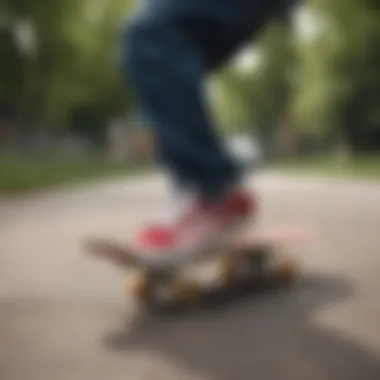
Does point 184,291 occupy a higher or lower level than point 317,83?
lower

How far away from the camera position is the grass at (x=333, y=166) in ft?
1.60

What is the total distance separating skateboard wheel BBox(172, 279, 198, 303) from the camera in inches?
20.1

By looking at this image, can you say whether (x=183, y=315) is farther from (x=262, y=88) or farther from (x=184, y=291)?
(x=262, y=88)

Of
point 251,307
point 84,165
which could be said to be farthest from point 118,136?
point 251,307

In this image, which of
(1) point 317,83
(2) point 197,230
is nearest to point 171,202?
(2) point 197,230

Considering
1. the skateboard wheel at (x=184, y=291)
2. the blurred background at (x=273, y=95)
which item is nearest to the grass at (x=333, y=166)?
the blurred background at (x=273, y=95)

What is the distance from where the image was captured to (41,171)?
57 centimetres

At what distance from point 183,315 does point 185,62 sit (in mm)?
180

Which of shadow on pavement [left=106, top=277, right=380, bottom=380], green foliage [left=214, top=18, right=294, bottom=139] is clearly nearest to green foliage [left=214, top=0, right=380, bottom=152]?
green foliage [left=214, top=18, right=294, bottom=139]

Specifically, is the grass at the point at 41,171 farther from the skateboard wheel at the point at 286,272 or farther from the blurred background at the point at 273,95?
the skateboard wheel at the point at 286,272

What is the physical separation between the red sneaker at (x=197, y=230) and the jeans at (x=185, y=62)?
0.02m

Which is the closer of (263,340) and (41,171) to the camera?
(263,340)

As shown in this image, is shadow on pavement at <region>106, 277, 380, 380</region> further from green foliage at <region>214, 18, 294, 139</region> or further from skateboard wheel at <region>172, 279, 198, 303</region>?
green foliage at <region>214, 18, 294, 139</region>

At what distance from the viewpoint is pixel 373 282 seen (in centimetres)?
50
